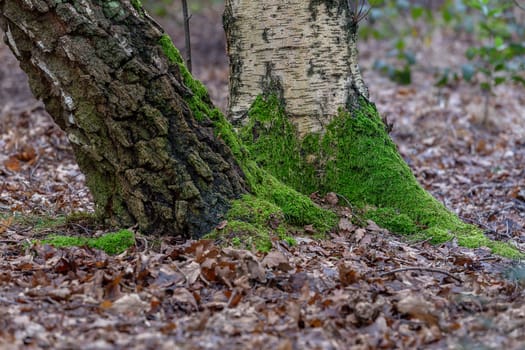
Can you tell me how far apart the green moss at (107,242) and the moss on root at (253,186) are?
0.66 meters

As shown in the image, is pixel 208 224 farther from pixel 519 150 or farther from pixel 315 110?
pixel 519 150

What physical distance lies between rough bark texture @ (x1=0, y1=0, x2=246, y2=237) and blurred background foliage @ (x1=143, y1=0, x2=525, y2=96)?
5632 mm

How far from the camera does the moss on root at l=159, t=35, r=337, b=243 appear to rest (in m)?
3.89

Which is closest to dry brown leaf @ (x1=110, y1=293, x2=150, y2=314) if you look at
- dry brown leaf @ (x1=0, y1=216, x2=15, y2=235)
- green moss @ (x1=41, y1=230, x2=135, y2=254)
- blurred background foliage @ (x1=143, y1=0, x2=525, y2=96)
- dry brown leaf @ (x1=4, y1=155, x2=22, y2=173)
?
green moss @ (x1=41, y1=230, x2=135, y2=254)

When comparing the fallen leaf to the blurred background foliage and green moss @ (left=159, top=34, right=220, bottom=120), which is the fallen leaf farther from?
the blurred background foliage

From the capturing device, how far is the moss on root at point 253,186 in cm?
389

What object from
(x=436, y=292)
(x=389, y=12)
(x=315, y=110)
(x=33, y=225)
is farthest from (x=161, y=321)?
(x=389, y=12)

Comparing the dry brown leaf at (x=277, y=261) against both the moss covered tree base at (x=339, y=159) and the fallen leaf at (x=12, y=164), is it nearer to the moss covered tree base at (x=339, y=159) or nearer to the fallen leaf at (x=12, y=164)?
the moss covered tree base at (x=339, y=159)

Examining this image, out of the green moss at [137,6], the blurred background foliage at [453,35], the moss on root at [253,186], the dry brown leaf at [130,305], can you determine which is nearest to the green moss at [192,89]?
the moss on root at [253,186]

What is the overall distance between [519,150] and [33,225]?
21.3ft

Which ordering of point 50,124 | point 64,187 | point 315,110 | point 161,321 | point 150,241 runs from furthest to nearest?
point 50,124 < point 64,187 < point 315,110 < point 150,241 < point 161,321

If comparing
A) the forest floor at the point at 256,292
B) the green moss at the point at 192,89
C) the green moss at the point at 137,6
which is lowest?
the forest floor at the point at 256,292

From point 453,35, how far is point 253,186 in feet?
44.0

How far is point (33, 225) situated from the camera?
4.29 m
